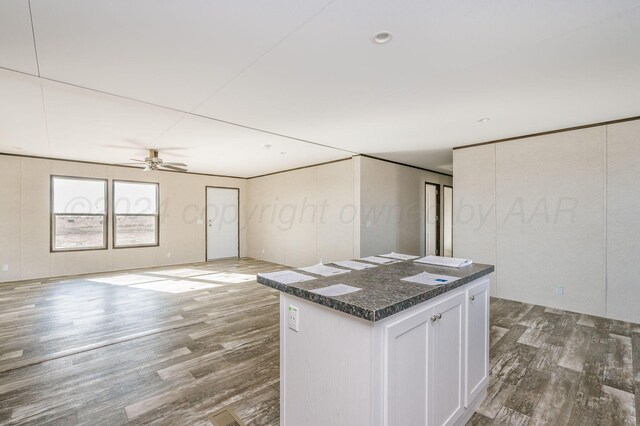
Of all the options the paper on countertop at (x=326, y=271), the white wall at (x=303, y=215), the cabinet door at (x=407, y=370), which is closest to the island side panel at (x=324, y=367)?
the cabinet door at (x=407, y=370)

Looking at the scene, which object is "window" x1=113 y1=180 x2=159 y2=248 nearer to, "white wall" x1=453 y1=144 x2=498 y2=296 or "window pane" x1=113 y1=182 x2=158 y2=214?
"window pane" x1=113 y1=182 x2=158 y2=214

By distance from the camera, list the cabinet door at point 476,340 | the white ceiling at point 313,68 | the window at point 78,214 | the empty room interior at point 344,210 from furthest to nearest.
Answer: the window at point 78,214, the cabinet door at point 476,340, the white ceiling at point 313,68, the empty room interior at point 344,210

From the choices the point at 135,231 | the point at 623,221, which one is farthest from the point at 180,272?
the point at 623,221

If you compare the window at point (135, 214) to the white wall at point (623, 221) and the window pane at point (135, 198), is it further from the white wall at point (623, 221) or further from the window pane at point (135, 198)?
the white wall at point (623, 221)

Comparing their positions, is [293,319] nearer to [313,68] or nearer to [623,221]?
[313,68]

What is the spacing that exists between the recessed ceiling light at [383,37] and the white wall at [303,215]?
161 inches

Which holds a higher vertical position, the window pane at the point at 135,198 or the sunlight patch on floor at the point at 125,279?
the window pane at the point at 135,198

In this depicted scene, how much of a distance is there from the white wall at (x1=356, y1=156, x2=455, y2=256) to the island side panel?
4368mm

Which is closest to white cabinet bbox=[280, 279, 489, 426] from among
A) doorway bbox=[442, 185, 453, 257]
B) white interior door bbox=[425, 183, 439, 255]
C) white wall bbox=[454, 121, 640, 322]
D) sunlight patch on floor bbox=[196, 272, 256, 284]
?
white wall bbox=[454, 121, 640, 322]

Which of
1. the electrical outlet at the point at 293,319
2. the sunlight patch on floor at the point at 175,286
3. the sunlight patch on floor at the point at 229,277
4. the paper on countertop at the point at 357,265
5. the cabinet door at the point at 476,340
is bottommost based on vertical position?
the sunlight patch on floor at the point at 229,277

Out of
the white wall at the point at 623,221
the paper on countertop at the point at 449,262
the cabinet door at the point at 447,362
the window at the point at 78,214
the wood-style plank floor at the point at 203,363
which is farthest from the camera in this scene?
the window at the point at 78,214

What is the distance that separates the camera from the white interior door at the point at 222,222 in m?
8.64

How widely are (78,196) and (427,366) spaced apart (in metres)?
7.99

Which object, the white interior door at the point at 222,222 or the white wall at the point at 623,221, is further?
the white interior door at the point at 222,222
